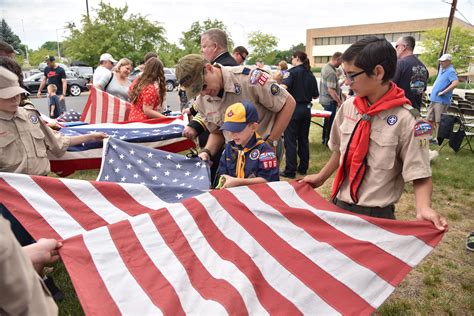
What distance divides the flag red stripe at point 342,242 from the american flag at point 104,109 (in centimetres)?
442

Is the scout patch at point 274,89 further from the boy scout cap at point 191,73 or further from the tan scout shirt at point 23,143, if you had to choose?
the tan scout shirt at point 23,143

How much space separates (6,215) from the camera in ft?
8.95

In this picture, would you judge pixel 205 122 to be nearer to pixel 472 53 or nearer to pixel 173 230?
pixel 173 230

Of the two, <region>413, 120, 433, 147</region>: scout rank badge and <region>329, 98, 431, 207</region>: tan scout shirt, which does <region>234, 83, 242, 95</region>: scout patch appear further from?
<region>413, 120, 433, 147</region>: scout rank badge

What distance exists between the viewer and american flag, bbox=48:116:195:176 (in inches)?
171

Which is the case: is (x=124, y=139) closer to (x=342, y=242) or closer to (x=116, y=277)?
(x=116, y=277)

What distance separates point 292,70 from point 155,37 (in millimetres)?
29647

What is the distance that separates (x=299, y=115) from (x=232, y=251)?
4.86m

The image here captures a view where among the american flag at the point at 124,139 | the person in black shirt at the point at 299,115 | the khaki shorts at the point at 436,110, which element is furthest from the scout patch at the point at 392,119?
the khaki shorts at the point at 436,110

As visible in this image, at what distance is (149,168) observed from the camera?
11.9 feet

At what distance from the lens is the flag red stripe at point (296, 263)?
1.92 meters

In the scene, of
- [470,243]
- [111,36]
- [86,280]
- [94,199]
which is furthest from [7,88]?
[111,36]

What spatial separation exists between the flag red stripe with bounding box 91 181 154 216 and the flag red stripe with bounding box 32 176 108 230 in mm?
164

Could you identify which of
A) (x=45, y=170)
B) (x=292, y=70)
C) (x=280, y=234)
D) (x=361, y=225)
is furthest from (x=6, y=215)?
(x=292, y=70)
